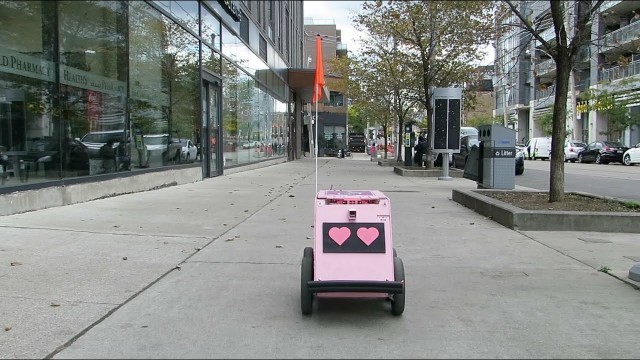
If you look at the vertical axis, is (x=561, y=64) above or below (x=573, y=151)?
above

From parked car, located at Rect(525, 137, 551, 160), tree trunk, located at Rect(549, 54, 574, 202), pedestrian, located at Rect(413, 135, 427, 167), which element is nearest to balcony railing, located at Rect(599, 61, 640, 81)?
parked car, located at Rect(525, 137, 551, 160)

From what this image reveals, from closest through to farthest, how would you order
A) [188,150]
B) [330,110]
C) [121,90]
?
[121,90], [188,150], [330,110]

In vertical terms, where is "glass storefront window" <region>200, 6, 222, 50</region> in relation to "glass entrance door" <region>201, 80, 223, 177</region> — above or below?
above

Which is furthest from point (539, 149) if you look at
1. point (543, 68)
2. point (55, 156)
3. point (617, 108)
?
point (55, 156)

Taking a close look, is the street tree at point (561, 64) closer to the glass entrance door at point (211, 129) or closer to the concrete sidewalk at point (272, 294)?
the concrete sidewalk at point (272, 294)

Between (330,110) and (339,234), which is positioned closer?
(339,234)

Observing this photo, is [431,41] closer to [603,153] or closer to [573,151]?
[603,153]

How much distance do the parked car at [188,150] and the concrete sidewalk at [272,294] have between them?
277 inches

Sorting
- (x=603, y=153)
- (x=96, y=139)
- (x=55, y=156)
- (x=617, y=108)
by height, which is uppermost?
(x=617, y=108)

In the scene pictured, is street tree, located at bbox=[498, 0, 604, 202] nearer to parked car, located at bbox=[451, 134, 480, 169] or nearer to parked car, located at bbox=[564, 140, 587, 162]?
parked car, located at bbox=[451, 134, 480, 169]

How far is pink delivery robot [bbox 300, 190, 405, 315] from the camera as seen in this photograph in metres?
4.56

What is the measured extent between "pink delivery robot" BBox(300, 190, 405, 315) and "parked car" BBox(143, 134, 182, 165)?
391 inches

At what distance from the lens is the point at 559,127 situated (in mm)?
9969

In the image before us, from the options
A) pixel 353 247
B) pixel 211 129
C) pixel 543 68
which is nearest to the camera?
pixel 353 247
